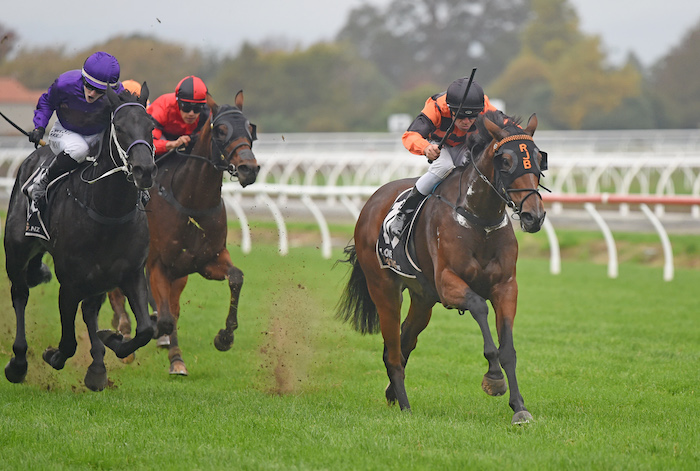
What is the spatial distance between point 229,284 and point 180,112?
55.0 inches

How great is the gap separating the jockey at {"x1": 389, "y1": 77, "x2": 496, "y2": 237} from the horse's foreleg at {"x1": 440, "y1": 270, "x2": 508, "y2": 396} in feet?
2.17

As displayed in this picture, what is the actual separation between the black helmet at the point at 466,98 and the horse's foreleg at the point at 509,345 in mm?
1069

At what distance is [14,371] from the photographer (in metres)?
5.73

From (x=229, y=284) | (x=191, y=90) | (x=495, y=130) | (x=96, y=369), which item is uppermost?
(x=191, y=90)

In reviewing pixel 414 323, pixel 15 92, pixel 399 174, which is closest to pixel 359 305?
pixel 414 323

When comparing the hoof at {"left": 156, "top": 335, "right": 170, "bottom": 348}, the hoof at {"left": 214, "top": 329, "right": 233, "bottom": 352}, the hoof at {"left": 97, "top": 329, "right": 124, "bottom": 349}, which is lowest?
the hoof at {"left": 156, "top": 335, "right": 170, "bottom": 348}

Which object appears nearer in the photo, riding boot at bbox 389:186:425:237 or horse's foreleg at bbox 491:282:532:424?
horse's foreleg at bbox 491:282:532:424

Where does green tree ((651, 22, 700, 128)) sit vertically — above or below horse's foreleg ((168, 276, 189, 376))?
above

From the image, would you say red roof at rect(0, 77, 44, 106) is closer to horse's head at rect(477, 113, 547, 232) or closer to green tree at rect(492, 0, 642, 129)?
horse's head at rect(477, 113, 547, 232)

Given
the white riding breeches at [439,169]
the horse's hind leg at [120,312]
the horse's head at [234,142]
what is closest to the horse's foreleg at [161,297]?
the horse's head at [234,142]

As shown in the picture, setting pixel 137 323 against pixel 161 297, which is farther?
pixel 161 297

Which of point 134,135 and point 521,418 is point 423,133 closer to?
point 134,135

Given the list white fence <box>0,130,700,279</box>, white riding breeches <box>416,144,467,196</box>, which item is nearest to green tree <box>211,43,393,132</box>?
white fence <box>0,130,700,279</box>

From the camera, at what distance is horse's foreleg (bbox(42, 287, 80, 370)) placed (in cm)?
526
